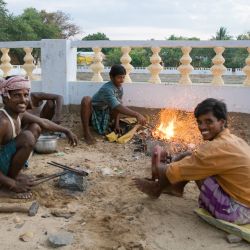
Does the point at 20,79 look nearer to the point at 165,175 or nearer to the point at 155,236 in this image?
the point at 165,175

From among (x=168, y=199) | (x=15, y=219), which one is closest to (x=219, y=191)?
(x=168, y=199)

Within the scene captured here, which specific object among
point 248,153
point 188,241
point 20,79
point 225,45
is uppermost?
point 225,45

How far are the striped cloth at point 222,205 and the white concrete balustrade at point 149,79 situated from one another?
3469mm

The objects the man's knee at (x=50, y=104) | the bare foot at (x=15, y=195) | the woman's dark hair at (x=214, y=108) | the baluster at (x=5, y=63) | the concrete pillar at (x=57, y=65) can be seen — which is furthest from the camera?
the baluster at (x=5, y=63)

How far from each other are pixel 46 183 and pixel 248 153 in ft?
7.14

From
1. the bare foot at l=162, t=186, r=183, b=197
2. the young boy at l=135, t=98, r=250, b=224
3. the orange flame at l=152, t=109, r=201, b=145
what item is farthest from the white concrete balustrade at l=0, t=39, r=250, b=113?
the young boy at l=135, t=98, r=250, b=224

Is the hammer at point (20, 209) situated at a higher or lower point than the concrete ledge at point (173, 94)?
lower

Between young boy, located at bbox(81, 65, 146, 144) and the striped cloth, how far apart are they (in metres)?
2.98

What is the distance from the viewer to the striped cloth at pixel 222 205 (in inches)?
138

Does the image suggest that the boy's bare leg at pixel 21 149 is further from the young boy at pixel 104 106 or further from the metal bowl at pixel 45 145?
the young boy at pixel 104 106

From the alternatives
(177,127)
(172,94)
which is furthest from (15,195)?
(172,94)

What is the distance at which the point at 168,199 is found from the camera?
167 inches

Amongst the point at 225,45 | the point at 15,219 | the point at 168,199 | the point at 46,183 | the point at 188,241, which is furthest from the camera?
the point at 225,45

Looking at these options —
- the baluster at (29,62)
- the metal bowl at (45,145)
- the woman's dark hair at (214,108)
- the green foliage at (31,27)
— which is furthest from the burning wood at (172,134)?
the green foliage at (31,27)
